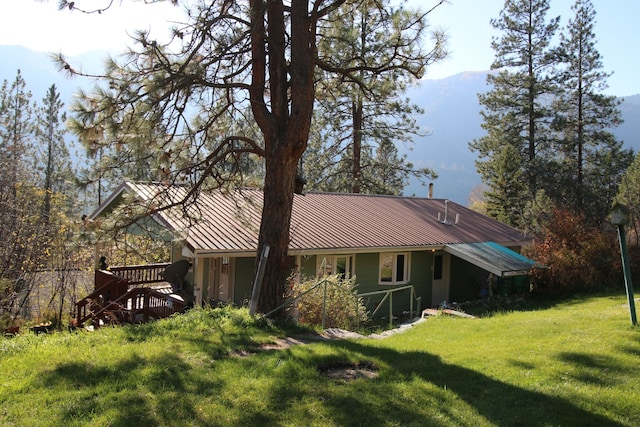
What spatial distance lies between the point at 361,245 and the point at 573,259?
8388mm

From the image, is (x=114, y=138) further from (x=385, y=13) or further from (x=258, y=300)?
(x=385, y=13)

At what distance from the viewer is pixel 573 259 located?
60.5 feet

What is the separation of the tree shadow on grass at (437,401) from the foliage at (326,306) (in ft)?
13.4

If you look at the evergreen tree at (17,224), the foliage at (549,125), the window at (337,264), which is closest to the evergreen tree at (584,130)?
the foliage at (549,125)

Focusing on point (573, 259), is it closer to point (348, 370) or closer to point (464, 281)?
point (464, 281)

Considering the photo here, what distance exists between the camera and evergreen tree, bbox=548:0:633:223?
110 feet

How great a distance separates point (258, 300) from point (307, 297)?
6.16 ft

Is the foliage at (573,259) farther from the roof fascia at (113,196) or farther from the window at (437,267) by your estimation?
the roof fascia at (113,196)

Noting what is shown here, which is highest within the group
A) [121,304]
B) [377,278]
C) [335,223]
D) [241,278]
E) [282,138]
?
[282,138]

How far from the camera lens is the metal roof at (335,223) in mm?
12680

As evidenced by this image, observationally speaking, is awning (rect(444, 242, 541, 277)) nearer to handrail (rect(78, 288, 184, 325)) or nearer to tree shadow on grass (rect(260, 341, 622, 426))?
handrail (rect(78, 288, 184, 325))

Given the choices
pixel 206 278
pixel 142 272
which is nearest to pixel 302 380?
pixel 206 278

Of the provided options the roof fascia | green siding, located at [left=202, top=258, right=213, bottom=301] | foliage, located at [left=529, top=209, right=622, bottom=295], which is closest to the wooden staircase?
green siding, located at [left=202, top=258, right=213, bottom=301]

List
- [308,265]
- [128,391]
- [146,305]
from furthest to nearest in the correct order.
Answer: [308,265]
[146,305]
[128,391]
